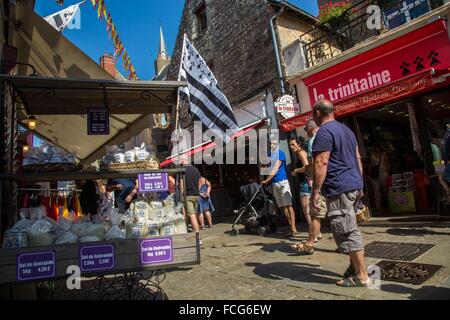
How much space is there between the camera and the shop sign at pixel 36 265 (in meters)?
2.40

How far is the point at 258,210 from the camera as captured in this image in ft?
25.1

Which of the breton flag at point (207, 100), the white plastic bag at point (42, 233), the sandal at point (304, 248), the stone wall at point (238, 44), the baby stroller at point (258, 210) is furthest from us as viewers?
→ the stone wall at point (238, 44)

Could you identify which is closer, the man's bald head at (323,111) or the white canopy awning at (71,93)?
the white canopy awning at (71,93)

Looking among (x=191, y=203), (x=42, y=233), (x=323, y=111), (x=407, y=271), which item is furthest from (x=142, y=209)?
(x=191, y=203)

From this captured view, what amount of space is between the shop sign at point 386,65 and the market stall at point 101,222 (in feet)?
17.7

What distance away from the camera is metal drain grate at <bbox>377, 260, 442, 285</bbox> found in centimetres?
330

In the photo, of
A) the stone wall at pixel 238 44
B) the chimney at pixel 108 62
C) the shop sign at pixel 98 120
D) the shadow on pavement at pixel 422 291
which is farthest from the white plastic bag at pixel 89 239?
the chimney at pixel 108 62

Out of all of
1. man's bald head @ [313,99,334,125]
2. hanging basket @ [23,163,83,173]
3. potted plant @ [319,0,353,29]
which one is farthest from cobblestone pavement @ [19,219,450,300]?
potted plant @ [319,0,353,29]

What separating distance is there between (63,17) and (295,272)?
841cm

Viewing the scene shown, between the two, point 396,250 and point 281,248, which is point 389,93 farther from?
point 281,248

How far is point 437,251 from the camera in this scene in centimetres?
427

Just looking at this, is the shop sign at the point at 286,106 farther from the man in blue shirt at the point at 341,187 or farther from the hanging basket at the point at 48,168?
the hanging basket at the point at 48,168
